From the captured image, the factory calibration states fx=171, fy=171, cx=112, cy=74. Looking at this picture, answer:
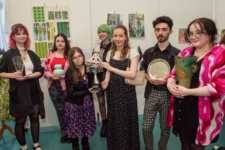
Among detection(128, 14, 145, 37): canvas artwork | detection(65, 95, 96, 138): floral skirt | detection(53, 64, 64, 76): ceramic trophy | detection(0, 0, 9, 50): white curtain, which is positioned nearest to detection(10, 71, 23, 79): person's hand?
detection(53, 64, 64, 76): ceramic trophy

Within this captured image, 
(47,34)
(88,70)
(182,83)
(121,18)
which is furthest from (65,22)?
(182,83)

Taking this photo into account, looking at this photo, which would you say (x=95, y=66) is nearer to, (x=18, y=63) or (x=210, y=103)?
(x=18, y=63)

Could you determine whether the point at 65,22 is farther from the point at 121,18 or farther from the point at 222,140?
the point at 222,140

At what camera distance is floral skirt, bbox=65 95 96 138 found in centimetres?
204

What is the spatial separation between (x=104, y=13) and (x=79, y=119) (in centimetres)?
202

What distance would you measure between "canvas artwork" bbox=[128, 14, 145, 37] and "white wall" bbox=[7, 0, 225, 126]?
0.25 feet

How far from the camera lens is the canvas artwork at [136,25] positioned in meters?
A: 3.23

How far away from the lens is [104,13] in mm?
3150

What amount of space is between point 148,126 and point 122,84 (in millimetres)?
560

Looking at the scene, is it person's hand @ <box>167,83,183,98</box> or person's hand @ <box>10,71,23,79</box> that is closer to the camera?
person's hand @ <box>167,83,183,98</box>

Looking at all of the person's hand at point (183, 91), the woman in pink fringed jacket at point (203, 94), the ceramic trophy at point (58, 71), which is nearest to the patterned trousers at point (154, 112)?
the woman in pink fringed jacket at point (203, 94)

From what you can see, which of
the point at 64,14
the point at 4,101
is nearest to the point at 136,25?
the point at 64,14

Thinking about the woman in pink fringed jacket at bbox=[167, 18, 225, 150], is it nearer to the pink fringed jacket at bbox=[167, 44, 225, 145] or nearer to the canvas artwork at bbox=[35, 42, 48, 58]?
the pink fringed jacket at bbox=[167, 44, 225, 145]

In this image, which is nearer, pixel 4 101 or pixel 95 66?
pixel 95 66
